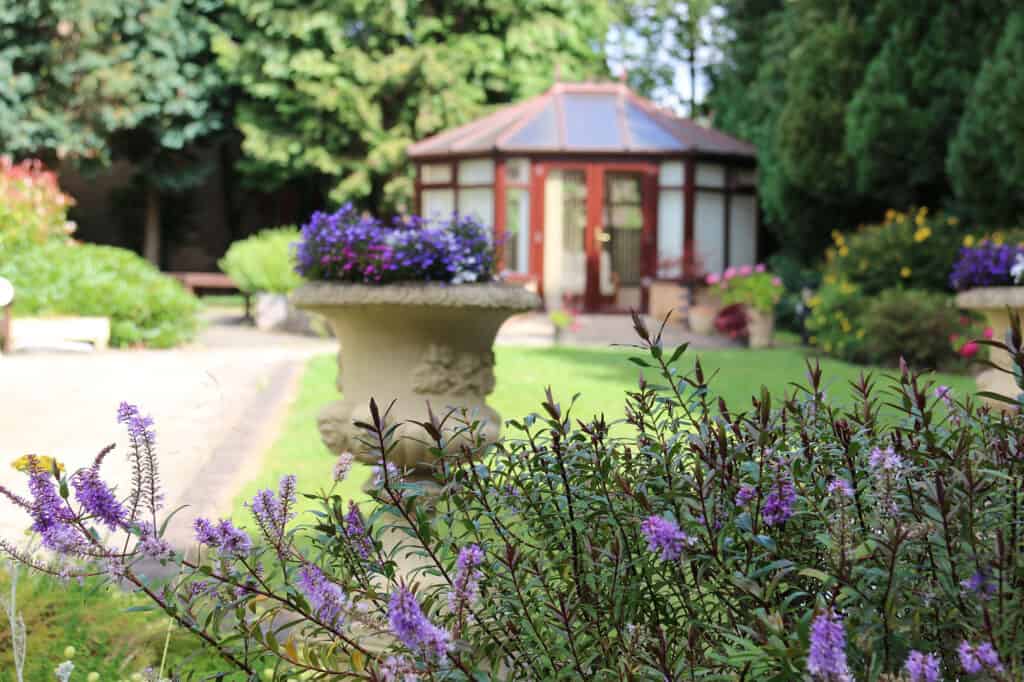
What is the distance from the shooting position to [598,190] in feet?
57.8

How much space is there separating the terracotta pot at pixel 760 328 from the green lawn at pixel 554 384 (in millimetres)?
527

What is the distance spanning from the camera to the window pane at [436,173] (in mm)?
18500

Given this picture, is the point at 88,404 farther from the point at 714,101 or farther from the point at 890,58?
the point at 714,101

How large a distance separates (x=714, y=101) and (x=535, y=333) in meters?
9.01

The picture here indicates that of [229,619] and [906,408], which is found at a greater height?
[906,408]

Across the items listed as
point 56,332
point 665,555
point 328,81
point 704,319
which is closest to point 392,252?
point 665,555

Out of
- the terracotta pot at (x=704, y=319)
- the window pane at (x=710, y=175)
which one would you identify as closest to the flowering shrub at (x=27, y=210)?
the terracotta pot at (x=704, y=319)

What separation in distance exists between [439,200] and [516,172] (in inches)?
66.5

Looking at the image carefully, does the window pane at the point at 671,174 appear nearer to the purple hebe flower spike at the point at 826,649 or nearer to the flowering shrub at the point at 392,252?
the flowering shrub at the point at 392,252

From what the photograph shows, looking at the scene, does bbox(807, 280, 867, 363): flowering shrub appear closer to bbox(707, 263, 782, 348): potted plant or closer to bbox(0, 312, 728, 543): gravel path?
bbox(707, 263, 782, 348): potted plant

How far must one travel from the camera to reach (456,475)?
1785mm

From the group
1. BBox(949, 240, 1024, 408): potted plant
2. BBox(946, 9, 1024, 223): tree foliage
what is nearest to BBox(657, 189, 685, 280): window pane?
BBox(946, 9, 1024, 223): tree foliage

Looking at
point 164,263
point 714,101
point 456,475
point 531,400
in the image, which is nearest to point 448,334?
point 456,475

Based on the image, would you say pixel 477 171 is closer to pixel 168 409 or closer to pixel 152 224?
pixel 152 224
